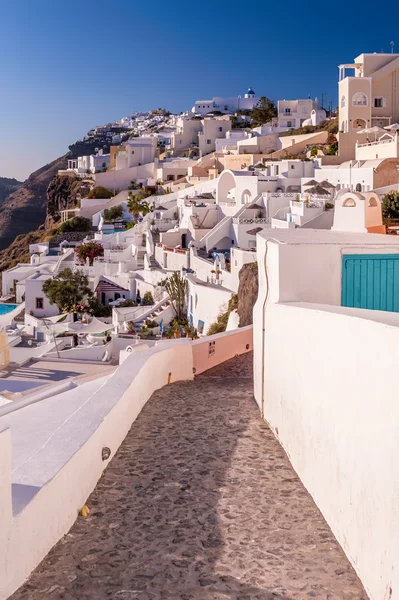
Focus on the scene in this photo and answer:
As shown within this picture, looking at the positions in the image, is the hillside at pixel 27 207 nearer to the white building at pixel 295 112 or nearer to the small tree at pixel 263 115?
the small tree at pixel 263 115

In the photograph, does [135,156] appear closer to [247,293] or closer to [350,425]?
[247,293]

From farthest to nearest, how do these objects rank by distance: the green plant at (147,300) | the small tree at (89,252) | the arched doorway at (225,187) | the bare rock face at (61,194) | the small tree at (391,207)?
the bare rock face at (61,194)
the small tree at (89,252)
the arched doorway at (225,187)
the green plant at (147,300)
the small tree at (391,207)

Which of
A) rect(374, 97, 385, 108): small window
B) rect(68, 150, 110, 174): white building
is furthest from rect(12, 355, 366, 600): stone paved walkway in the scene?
rect(68, 150, 110, 174): white building

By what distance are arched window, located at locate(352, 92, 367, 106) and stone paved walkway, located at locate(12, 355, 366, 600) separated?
40433mm

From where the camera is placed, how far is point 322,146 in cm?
4616

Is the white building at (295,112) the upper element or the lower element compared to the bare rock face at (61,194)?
upper

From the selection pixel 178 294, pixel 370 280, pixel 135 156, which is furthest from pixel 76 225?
pixel 370 280

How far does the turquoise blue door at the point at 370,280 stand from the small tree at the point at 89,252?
1350 inches

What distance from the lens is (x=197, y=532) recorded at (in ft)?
13.5

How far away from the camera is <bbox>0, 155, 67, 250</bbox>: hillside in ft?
313

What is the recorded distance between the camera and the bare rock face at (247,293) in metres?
17.3

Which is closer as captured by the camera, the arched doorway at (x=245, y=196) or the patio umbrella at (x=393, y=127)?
the arched doorway at (x=245, y=196)

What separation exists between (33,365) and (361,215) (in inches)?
575

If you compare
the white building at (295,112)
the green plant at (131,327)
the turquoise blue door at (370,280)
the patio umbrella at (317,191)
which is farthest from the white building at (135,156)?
the turquoise blue door at (370,280)
